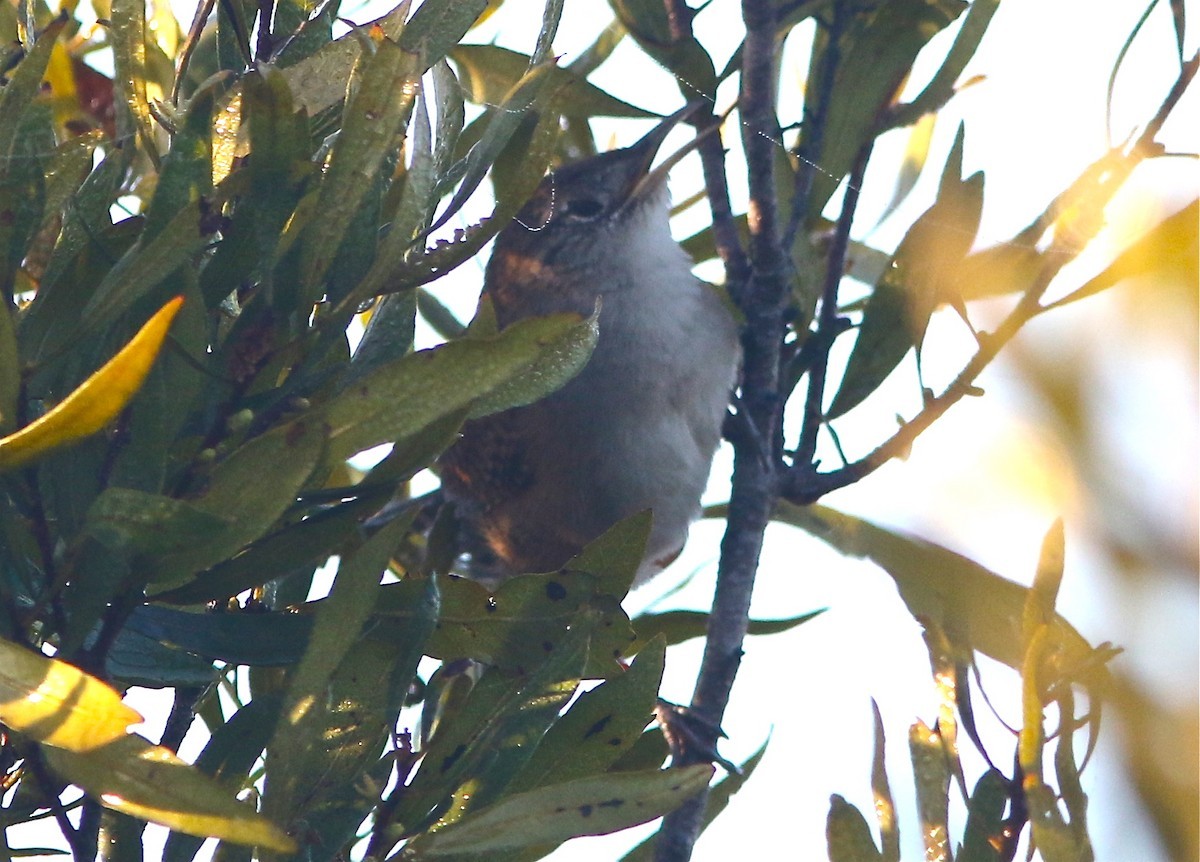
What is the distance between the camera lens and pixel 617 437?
275cm

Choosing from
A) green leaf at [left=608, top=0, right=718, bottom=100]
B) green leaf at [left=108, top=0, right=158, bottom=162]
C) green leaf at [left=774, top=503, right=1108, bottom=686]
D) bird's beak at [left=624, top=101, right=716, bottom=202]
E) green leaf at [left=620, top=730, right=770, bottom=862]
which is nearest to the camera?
green leaf at [left=774, top=503, right=1108, bottom=686]

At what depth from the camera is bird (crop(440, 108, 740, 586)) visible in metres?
2.76

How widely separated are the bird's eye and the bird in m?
0.13

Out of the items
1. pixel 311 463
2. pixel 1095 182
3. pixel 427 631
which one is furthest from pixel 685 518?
pixel 311 463

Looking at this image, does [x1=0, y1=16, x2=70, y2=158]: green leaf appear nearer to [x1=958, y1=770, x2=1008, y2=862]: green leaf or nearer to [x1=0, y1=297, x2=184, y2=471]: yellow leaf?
[x1=0, y1=297, x2=184, y2=471]: yellow leaf

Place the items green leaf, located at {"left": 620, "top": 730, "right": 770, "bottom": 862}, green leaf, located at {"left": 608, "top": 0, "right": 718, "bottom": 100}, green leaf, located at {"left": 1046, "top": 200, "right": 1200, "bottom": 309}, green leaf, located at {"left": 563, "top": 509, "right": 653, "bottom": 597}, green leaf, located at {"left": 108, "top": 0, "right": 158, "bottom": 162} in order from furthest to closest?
green leaf, located at {"left": 608, "top": 0, "right": 718, "bottom": 100} < green leaf, located at {"left": 620, "top": 730, "right": 770, "bottom": 862} < green leaf, located at {"left": 563, "top": 509, "right": 653, "bottom": 597} < green leaf, located at {"left": 108, "top": 0, "right": 158, "bottom": 162} < green leaf, located at {"left": 1046, "top": 200, "right": 1200, "bottom": 309}

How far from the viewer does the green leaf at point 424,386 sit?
1.23 metres

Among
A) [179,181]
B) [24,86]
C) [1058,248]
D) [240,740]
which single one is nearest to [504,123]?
[179,181]

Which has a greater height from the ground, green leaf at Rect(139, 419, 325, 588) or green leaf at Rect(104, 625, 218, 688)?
green leaf at Rect(139, 419, 325, 588)

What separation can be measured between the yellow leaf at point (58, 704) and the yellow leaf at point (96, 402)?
0.15 m

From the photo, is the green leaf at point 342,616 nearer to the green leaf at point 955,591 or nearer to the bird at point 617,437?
the green leaf at point 955,591

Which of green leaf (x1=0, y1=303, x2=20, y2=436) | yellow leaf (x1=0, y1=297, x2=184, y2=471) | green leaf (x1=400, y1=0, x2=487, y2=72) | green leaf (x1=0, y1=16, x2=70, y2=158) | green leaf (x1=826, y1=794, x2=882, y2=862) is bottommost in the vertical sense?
green leaf (x1=826, y1=794, x2=882, y2=862)

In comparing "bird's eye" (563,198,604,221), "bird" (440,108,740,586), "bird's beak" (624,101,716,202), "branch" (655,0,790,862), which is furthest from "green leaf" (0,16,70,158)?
"bird's eye" (563,198,604,221)

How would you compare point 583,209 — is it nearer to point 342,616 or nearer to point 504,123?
point 504,123
